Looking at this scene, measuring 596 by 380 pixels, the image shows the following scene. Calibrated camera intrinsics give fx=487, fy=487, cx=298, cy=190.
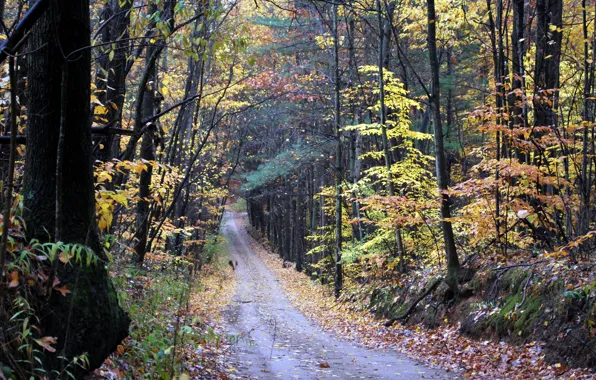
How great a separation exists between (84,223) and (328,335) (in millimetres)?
9130

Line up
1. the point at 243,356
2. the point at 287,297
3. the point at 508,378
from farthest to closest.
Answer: the point at 287,297 → the point at 243,356 → the point at 508,378

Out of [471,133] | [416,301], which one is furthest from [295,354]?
[471,133]

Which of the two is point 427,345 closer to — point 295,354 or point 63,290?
point 295,354

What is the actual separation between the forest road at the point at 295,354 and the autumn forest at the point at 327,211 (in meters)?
0.08

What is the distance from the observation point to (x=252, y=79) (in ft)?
A: 64.7

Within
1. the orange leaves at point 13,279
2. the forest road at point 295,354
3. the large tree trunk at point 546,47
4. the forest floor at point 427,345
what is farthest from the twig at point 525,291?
the orange leaves at point 13,279

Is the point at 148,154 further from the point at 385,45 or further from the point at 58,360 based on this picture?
the point at 385,45

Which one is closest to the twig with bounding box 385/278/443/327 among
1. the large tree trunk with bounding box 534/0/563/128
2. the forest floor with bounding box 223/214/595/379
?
the forest floor with bounding box 223/214/595/379

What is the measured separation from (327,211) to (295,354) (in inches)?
648

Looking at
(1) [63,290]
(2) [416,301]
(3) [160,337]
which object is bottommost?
(2) [416,301]

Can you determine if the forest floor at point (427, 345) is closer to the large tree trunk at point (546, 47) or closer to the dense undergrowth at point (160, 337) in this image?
the dense undergrowth at point (160, 337)

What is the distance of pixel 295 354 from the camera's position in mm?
8969

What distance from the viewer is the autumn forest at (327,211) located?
12.0 feet

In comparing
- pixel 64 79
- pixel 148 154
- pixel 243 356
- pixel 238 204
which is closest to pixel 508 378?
pixel 243 356
